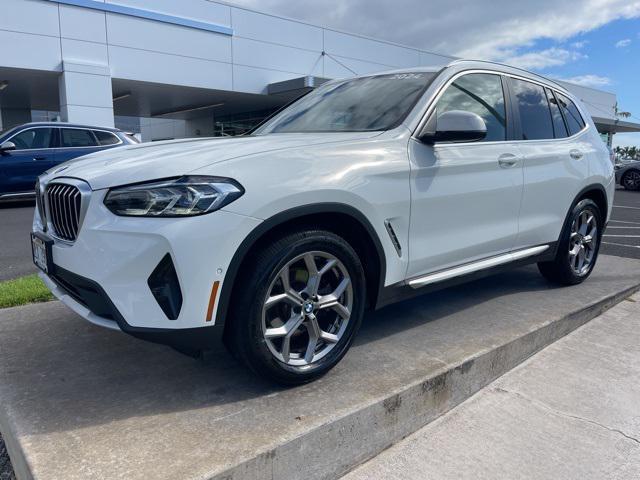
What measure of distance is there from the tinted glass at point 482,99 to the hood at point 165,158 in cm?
77

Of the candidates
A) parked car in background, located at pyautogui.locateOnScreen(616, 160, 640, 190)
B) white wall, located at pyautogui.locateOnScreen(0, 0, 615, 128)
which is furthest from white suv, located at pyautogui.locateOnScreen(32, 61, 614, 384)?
parked car in background, located at pyautogui.locateOnScreen(616, 160, 640, 190)

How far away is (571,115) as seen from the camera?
15.3 ft

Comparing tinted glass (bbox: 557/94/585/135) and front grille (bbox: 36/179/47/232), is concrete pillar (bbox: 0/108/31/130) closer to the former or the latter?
front grille (bbox: 36/179/47/232)

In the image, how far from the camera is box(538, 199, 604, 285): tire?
440cm

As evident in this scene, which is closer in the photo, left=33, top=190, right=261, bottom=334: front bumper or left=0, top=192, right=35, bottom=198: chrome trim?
left=33, top=190, right=261, bottom=334: front bumper

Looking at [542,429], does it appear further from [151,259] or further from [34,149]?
[34,149]

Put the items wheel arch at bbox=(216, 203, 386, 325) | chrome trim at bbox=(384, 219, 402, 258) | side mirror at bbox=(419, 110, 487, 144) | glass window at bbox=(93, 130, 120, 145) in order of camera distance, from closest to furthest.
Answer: wheel arch at bbox=(216, 203, 386, 325) → chrome trim at bbox=(384, 219, 402, 258) → side mirror at bbox=(419, 110, 487, 144) → glass window at bbox=(93, 130, 120, 145)

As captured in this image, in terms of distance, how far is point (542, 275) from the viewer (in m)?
4.90

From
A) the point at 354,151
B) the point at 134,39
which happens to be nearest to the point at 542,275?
the point at 354,151

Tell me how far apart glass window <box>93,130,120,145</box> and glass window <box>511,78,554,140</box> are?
9441 mm

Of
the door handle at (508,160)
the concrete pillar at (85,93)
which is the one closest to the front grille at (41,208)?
the door handle at (508,160)

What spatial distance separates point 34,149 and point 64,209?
30.4 ft

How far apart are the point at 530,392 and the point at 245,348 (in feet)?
5.71

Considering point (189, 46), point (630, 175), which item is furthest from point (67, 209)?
point (630, 175)
